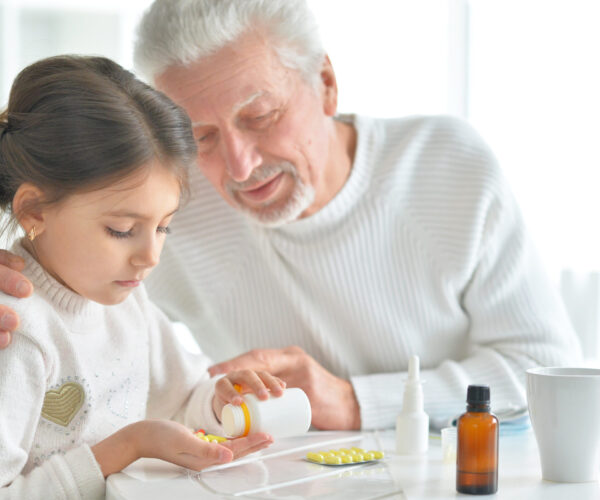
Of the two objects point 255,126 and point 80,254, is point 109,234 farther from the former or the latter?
point 255,126

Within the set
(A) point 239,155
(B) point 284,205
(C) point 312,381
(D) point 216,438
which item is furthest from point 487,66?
(D) point 216,438

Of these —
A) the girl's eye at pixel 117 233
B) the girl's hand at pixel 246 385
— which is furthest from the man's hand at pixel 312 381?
the girl's eye at pixel 117 233

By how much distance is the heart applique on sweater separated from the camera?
1119 millimetres

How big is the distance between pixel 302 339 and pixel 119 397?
0.62 meters

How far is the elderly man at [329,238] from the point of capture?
59.8 inches

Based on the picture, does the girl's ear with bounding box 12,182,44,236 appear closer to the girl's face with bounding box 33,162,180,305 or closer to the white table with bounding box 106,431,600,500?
the girl's face with bounding box 33,162,180,305

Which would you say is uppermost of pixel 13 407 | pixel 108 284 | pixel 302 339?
pixel 108 284

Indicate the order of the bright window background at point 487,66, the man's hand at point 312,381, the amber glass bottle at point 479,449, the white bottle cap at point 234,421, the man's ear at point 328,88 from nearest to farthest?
1. the amber glass bottle at point 479,449
2. the white bottle cap at point 234,421
3. the man's hand at point 312,381
4. the man's ear at point 328,88
5. the bright window background at point 487,66

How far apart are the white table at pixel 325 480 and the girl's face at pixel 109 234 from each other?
0.87ft

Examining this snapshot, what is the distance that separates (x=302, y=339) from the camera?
1785mm

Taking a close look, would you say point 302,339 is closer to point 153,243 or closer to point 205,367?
point 205,367

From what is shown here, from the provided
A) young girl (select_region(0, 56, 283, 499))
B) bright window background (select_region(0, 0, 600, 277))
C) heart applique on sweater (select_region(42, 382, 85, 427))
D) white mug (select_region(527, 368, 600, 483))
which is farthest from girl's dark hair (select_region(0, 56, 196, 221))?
bright window background (select_region(0, 0, 600, 277))

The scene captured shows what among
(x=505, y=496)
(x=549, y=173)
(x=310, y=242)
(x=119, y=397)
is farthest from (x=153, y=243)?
(x=549, y=173)

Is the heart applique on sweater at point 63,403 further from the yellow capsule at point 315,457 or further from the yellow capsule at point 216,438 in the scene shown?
the yellow capsule at point 315,457
